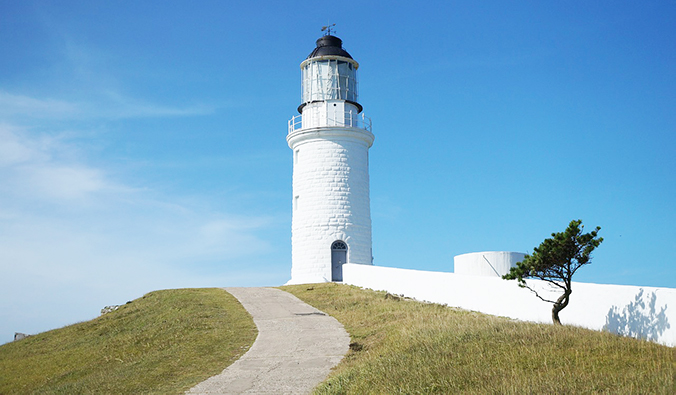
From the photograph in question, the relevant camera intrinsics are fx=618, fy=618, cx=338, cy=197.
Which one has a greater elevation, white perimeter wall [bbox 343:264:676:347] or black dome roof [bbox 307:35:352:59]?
black dome roof [bbox 307:35:352:59]

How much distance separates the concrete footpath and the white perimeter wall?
4589mm

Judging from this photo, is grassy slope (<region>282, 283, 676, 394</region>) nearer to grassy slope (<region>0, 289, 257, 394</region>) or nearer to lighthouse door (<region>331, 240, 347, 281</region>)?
grassy slope (<region>0, 289, 257, 394</region>)

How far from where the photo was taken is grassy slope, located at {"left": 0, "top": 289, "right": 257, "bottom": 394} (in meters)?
13.5

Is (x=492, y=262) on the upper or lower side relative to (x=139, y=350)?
upper

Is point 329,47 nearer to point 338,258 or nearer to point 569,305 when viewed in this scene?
point 338,258

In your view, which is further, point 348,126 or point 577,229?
point 348,126

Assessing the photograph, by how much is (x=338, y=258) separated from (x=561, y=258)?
1740 centimetres

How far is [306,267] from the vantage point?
3158 cm

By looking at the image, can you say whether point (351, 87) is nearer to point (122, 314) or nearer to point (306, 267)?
point (306, 267)

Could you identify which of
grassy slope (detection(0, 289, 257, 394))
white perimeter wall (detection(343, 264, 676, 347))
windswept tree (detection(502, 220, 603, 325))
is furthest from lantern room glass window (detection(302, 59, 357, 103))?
windswept tree (detection(502, 220, 603, 325))

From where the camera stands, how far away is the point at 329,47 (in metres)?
33.8

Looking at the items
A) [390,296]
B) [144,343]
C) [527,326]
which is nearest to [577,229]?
[527,326]

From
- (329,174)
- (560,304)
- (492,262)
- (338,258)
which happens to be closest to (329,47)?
(329,174)

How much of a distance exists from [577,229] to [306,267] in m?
18.4
